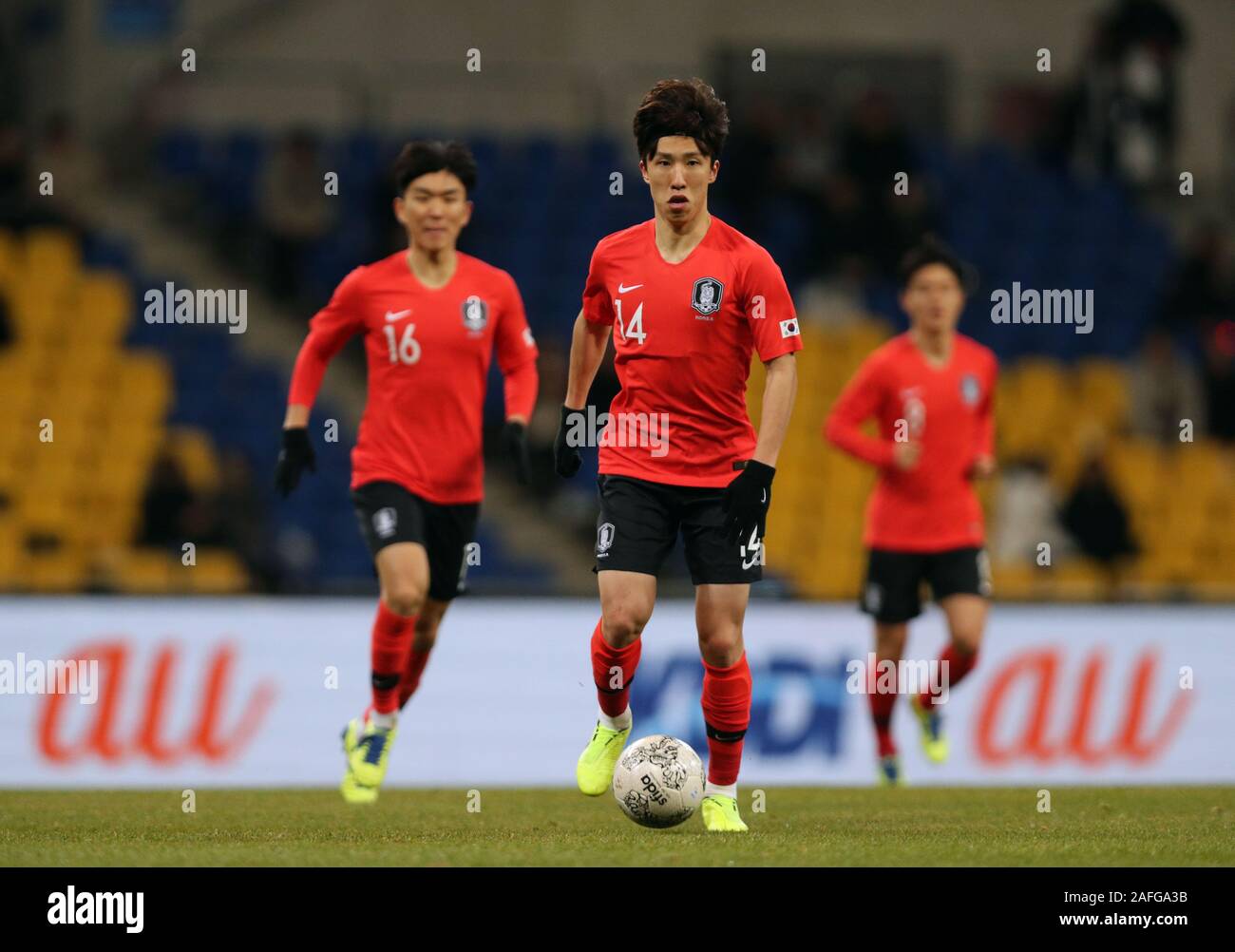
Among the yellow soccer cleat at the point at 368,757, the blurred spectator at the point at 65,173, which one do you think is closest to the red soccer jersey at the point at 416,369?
the yellow soccer cleat at the point at 368,757

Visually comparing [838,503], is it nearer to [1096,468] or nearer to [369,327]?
[1096,468]

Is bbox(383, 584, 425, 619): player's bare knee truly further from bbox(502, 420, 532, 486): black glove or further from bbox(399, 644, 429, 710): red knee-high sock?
bbox(502, 420, 532, 486): black glove

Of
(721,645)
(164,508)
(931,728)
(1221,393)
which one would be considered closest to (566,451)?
(721,645)

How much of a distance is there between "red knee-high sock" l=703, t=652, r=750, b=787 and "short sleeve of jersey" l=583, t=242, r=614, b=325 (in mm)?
1448

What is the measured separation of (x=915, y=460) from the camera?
453 inches

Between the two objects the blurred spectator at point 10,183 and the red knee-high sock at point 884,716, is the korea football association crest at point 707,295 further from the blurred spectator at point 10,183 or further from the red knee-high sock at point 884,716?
the blurred spectator at point 10,183

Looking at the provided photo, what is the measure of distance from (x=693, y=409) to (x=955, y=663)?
13.7 feet

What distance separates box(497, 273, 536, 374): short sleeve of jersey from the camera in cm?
990

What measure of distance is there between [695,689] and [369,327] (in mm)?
4318

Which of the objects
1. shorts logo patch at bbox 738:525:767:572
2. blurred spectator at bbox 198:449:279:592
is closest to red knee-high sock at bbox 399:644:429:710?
shorts logo patch at bbox 738:525:767:572

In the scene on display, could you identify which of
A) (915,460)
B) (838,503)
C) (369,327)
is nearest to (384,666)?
(369,327)

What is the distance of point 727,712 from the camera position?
805 cm

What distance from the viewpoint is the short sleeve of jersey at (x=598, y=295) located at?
26.7 ft

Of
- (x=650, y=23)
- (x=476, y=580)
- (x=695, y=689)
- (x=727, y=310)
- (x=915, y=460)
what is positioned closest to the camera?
(x=727, y=310)
